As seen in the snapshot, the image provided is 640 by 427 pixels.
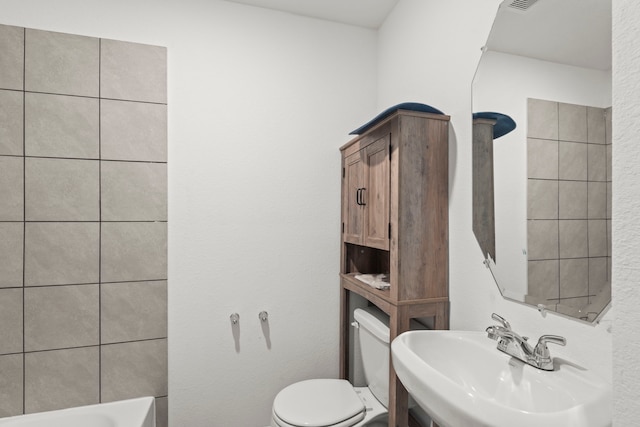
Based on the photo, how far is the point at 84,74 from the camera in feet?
5.25

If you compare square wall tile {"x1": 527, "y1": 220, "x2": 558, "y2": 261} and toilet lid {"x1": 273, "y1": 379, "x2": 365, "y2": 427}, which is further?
toilet lid {"x1": 273, "y1": 379, "x2": 365, "y2": 427}

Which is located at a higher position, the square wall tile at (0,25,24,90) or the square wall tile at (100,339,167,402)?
the square wall tile at (0,25,24,90)

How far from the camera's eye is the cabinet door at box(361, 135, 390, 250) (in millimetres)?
1419

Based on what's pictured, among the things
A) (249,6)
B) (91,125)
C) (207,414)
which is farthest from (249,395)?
(249,6)

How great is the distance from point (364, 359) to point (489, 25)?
158 cm

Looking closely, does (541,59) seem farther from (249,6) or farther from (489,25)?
(249,6)

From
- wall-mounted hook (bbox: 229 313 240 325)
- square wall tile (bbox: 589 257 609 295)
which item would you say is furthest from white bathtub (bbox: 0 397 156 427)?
square wall tile (bbox: 589 257 609 295)

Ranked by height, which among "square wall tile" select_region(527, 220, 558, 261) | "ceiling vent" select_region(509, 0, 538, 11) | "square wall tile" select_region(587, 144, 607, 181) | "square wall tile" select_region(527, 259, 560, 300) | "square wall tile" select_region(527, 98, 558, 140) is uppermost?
"ceiling vent" select_region(509, 0, 538, 11)

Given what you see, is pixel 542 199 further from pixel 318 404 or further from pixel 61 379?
pixel 61 379

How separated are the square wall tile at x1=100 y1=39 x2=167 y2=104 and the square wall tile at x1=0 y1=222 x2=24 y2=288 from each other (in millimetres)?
745

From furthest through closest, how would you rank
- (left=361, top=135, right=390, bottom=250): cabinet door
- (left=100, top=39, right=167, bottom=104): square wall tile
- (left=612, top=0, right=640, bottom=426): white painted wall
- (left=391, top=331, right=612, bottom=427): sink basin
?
1. (left=100, top=39, right=167, bottom=104): square wall tile
2. (left=361, top=135, right=390, bottom=250): cabinet door
3. (left=391, top=331, right=612, bottom=427): sink basin
4. (left=612, top=0, right=640, bottom=426): white painted wall

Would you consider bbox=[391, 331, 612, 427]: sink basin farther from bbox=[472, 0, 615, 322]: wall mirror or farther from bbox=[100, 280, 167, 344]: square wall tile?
bbox=[100, 280, 167, 344]: square wall tile

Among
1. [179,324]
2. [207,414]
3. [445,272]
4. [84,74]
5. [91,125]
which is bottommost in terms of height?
[207,414]

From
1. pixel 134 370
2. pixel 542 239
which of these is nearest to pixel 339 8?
pixel 542 239
